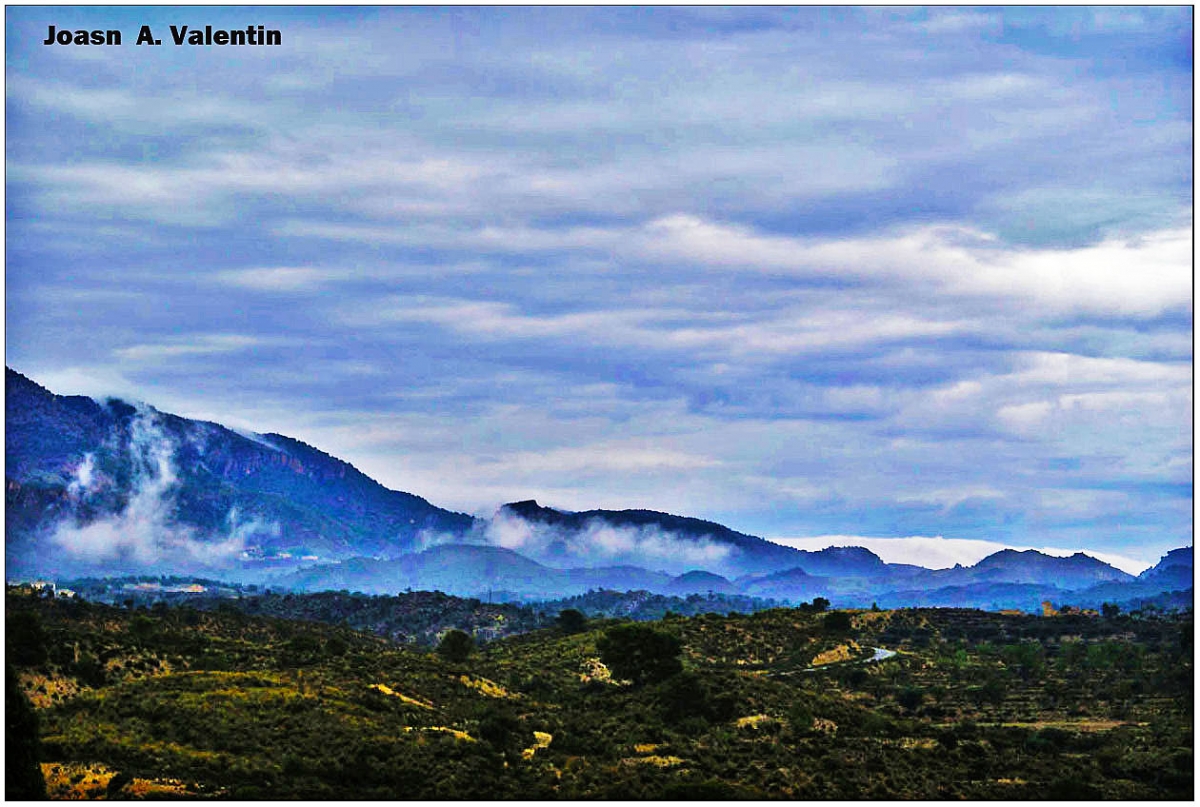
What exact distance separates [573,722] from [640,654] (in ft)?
83.4

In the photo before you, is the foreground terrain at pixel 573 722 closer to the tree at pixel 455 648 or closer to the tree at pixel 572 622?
the tree at pixel 455 648

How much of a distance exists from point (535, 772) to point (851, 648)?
283ft

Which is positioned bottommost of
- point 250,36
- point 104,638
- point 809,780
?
point 809,780

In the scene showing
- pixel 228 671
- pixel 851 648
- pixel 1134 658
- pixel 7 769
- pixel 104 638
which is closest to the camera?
pixel 7 769

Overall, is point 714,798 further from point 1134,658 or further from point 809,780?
point 1134,658

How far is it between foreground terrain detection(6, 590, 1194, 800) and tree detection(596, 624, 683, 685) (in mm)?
161

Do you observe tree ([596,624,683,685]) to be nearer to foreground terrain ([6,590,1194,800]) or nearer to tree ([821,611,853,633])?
foreground terrain ([6,590,1194,800])

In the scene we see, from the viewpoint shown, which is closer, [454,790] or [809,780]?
[454,790]

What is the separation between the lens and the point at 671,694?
10044 centimetres

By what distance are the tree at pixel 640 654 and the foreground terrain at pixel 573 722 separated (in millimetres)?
161

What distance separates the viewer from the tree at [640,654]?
117188 mm

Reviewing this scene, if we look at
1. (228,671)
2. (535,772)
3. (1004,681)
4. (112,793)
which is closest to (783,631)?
(1004,681)

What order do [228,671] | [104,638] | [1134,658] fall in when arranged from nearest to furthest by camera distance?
1. [228,671]
2. [104,638]
3. [1134,658]

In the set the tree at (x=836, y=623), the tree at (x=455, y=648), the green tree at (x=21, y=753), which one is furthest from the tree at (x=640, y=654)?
the green tree at (x=21, y=753)
